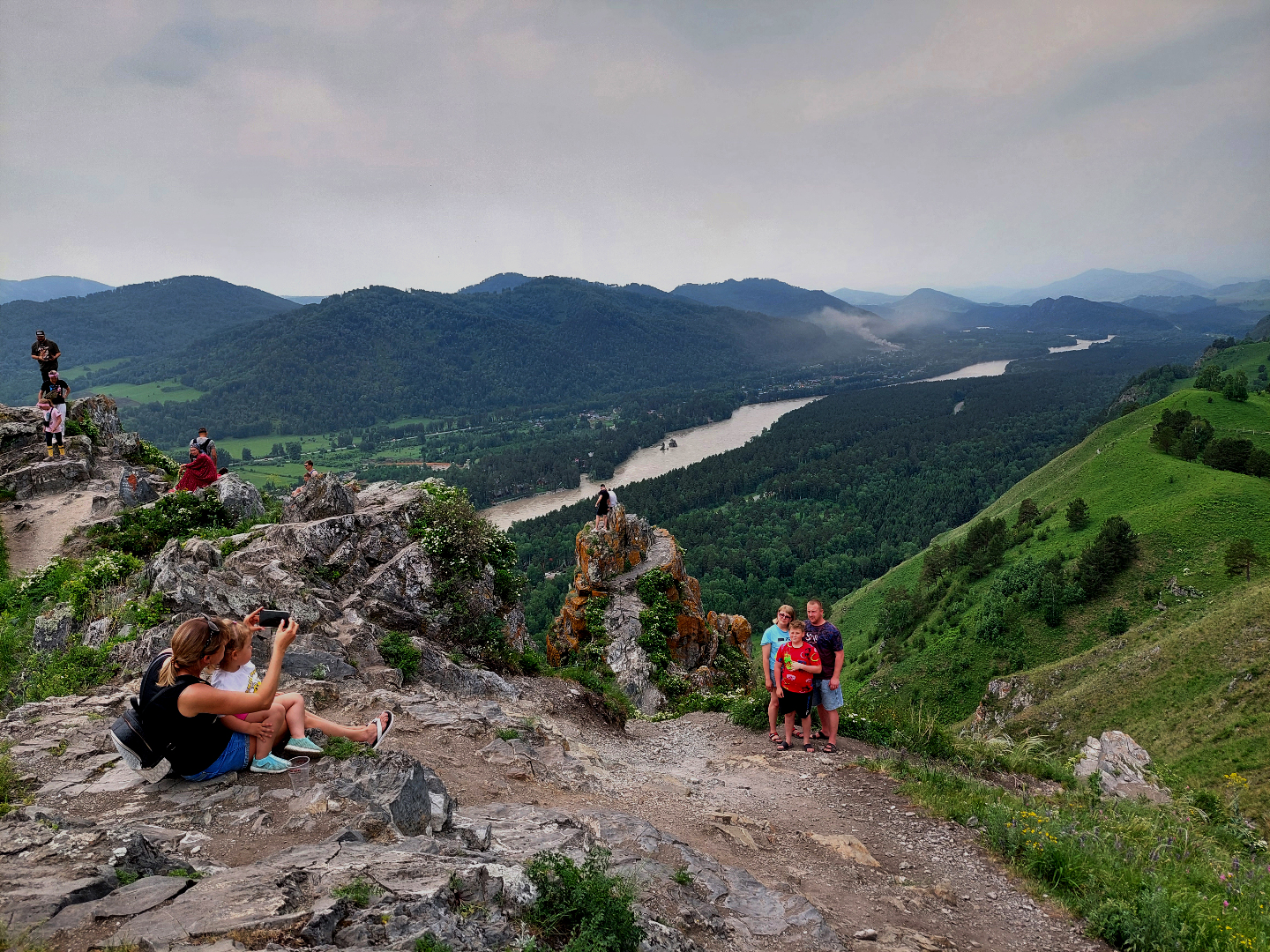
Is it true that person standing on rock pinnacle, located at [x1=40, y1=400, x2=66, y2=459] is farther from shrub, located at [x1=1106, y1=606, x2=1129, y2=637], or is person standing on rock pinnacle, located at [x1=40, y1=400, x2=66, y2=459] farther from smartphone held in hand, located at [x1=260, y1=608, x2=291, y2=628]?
shrub, located at [x1=1106, y1=606, x2=1129, y2=637]

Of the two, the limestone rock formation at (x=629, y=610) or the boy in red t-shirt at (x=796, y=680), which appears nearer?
the boy in red t-shirt at (x=796, y=680)

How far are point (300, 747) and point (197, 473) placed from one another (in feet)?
41.7

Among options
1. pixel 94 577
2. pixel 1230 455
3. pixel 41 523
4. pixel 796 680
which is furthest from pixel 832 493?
pixel 94 577

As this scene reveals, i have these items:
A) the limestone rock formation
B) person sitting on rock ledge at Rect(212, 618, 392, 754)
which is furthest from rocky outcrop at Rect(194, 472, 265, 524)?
the limestone rock formation

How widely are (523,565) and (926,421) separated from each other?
13410cm

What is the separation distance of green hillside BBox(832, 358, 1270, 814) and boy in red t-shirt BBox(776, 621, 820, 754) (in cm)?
241

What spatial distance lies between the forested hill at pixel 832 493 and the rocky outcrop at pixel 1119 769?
4816cm

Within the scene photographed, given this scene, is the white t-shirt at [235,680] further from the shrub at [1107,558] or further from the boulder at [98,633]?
the shrub at [1107,558]

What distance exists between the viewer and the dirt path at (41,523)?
13922 millimetres

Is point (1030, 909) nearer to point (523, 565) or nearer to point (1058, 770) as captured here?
point (1058, 770)

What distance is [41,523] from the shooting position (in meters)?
15.4

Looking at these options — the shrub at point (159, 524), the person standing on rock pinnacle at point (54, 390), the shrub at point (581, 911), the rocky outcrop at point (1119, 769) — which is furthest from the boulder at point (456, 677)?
the person standing on rock pinnacle at point (54, 390)

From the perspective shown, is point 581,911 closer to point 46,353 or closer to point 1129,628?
point 46,353

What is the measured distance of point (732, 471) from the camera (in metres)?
124
